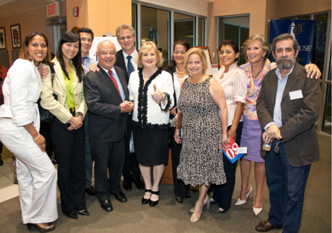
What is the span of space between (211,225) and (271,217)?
55 cm

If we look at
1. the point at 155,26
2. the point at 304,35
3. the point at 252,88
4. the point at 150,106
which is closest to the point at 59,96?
the point at 150,106

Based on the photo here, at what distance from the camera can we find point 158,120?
2623 mm

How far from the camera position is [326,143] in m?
5.26

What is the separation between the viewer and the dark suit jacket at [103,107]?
2.52 metres

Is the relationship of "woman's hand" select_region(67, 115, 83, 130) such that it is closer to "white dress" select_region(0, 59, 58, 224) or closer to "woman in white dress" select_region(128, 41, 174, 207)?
"white dress" select_region(0, 59, 58, 224)

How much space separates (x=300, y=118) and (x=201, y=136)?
0.83 m

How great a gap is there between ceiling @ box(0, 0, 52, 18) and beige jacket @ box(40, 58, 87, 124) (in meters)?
4.23

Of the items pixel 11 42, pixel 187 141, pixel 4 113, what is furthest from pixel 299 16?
pixel 11 42

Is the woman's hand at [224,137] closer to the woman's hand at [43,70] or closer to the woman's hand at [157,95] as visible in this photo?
the woman's hand at [157,95]

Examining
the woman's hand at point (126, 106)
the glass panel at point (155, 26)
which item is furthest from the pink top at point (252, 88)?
the glass panel at point (155, 26)

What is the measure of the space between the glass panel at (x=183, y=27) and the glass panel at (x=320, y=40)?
11.1ft

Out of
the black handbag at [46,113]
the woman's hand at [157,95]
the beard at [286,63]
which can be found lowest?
the black handbag at [46,113]

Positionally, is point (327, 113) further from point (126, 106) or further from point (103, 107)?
point (103, 107)

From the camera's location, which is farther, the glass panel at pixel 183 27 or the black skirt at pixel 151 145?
the glass panel at pixel 183 27
